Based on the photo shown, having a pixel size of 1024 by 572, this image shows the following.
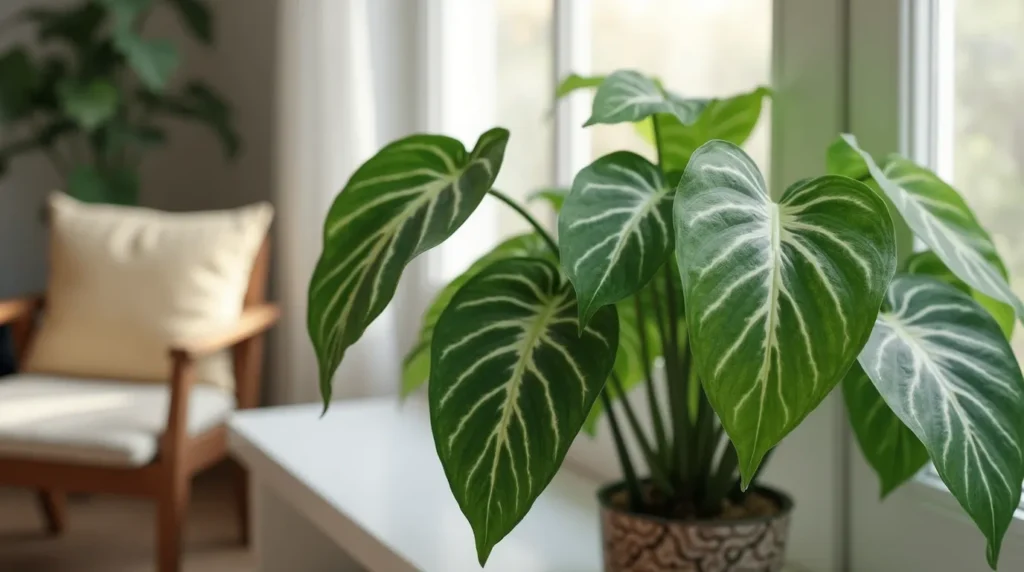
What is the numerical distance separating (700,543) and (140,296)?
1860mm

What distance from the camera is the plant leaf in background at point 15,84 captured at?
287 cm

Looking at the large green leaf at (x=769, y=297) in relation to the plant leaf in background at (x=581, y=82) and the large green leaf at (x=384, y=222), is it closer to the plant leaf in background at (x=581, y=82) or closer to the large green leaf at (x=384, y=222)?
the large green leaf at (x=384, y=222)

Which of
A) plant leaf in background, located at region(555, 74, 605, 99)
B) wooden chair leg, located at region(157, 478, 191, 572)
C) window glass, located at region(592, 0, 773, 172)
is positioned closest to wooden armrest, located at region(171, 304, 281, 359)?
wooden chair leg, located at region(157, 478, 191, 572)

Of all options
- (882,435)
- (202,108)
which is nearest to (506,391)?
(882,435)

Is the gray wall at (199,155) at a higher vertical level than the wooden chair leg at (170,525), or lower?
higher

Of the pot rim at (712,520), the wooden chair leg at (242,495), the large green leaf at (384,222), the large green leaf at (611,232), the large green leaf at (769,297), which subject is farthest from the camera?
the wooden chair leg at (242,495)

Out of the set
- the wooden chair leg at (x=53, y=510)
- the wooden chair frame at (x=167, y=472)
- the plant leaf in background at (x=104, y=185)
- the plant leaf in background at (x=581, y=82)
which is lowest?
the wooden chair leg at (x=53, y=510)

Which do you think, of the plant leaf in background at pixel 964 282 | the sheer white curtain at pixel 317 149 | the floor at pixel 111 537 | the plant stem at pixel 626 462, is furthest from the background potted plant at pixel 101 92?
the plant leaf in background at pixel 964 282

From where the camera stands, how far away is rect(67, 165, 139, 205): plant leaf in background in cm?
285

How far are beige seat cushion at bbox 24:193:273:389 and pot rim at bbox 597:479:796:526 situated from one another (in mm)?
1579

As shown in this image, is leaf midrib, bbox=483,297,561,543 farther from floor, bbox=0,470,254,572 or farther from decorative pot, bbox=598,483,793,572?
floor, bbox=0,470,254,572

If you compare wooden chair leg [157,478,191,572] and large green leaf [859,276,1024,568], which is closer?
large green leaf [859,276,1024,568]

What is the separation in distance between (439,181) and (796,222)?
31cm

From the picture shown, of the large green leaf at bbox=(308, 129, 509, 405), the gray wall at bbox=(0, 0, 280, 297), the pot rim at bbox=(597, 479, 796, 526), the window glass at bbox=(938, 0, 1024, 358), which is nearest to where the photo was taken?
Result: the large green leaf at bbox=(308, 129, 509, 405)
